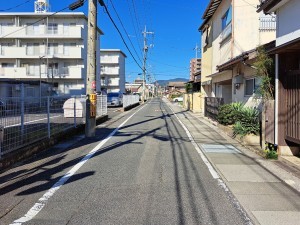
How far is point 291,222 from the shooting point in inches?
184

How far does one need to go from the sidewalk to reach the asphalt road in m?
0.32

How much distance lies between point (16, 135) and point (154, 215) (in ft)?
17.8

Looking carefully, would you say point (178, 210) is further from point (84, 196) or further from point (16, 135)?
point (16, 135)

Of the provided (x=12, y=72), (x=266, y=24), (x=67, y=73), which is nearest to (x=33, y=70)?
(x=12, y=72)

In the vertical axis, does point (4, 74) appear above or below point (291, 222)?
above

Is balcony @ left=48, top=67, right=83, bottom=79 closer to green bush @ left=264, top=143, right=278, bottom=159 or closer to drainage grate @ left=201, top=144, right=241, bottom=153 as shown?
drainage grate @ left=201, top=144, right=241, bottom=153

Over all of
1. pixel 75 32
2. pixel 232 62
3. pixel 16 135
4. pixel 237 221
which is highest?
pixel 75 32

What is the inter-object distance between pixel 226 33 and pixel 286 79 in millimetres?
11542

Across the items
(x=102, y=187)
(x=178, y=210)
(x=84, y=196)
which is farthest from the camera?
(x=102, y=187)

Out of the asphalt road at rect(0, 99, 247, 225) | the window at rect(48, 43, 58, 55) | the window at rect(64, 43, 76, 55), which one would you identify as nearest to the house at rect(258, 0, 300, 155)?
the asphalt road at rect(0, 99, 247, 225)

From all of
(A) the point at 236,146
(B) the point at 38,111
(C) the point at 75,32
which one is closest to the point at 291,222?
(A) the point at 236,146

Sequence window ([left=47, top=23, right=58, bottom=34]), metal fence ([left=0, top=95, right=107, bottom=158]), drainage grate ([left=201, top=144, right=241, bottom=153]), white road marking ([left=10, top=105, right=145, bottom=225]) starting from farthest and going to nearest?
1. window ([left=47, top=23, right=58, bottom=34])
2. drainage grate ([left=201, top=144, right=241, bottom=153])
3. metal fence ([left=0, top=95, right=107, bottom=158])
4. white road marking ([left=10, top=105, right=145, bottom=225])

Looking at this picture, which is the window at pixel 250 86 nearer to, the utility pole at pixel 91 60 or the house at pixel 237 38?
the house at pixel 237 38

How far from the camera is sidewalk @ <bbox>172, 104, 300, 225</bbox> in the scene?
5.05m
